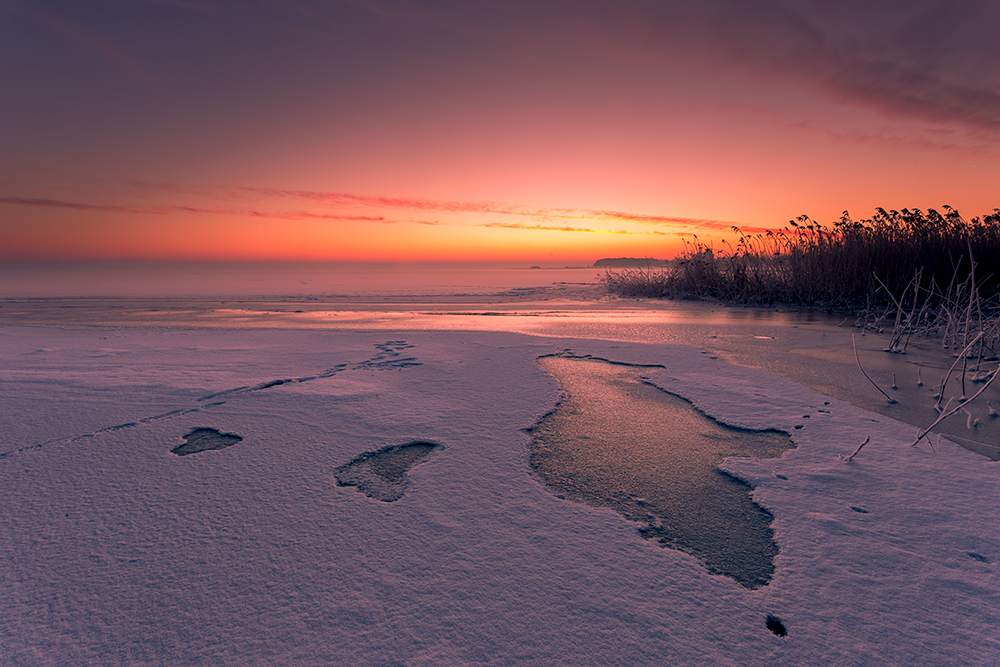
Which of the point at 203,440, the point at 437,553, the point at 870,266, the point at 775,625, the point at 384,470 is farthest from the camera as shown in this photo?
the point at 870,266

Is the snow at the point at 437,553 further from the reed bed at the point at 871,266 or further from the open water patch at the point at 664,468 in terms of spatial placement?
the reed bed at the point at 871,266

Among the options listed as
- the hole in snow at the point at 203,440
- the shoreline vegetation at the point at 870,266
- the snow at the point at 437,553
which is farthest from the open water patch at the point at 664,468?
the shoreline vegetation at the point at 870,266

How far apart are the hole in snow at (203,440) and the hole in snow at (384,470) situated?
65 cm

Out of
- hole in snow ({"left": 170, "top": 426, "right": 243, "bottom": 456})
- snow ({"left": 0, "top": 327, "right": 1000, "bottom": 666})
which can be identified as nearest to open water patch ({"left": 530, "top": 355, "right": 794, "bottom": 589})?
snow ({"left": 0, "top": 327, "right": 1000, "bottom": 666})

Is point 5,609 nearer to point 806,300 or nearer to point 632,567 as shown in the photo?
point 632,567

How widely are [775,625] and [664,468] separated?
2.66 ft

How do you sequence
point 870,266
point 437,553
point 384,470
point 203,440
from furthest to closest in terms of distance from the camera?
point 870,266, point 203,440, point 384,470, point 437,553

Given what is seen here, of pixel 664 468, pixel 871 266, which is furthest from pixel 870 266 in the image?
pixel 664 468

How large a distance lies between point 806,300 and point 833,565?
10070 millimetres

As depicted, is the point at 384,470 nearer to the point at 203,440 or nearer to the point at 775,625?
the point at 203,440

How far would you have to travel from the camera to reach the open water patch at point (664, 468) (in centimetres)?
132

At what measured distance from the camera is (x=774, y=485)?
167 cm

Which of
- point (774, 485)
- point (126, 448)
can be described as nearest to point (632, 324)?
point (774, 485)

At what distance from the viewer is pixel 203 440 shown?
6.64 ft
